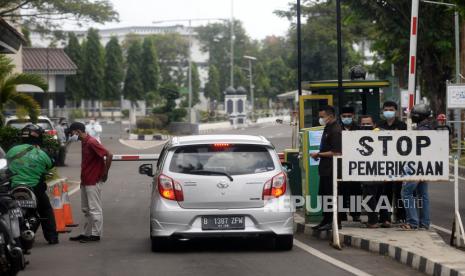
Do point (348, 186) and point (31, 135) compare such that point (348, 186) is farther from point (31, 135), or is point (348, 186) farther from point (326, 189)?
point (31, 135)

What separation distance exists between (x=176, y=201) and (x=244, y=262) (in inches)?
49.7

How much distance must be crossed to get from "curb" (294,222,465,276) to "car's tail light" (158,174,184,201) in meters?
2.56

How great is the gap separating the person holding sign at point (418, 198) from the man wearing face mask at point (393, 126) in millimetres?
444

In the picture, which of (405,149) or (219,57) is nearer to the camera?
(405,149)

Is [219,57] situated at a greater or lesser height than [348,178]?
greater

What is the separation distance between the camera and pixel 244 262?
449 inches

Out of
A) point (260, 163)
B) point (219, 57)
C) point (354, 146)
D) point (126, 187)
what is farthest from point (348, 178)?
point (219, 57)

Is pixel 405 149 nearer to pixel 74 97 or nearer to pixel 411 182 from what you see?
pixel 411 182

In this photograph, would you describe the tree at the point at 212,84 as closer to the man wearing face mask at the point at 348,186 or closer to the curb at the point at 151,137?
the curb at the point at 151,137

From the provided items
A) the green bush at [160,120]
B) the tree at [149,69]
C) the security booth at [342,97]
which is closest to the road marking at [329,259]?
the security booth at [342,97]

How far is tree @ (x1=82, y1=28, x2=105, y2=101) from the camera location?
279 feet

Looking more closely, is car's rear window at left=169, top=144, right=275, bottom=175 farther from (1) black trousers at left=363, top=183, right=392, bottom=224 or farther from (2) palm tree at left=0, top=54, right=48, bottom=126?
(2) palm tree at left=0, top=54, right=48, bottom=126

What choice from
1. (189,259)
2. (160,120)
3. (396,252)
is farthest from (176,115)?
(396,252)

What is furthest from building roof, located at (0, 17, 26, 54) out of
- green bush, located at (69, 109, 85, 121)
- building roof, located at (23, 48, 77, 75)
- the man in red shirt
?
green bush, located at (69, 109, 85, 121)
